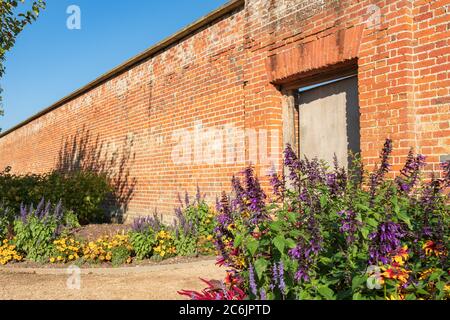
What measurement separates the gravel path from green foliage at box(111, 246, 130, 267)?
1.23ft

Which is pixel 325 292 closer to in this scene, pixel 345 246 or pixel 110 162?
pixel 345 246

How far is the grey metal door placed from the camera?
5.71 metres

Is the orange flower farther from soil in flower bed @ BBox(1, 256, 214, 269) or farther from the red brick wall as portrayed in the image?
soil in flower bed @ BBox(1, 256, 214, 269)

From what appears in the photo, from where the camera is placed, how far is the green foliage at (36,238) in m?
6.07

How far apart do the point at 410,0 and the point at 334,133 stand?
1993mm

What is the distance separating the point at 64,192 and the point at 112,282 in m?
5.70

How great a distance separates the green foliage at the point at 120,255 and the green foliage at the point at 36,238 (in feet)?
3.45

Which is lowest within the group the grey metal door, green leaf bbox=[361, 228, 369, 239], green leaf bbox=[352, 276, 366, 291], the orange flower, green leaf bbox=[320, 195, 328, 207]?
green leaf bbox=[352, 276, 366, 291]

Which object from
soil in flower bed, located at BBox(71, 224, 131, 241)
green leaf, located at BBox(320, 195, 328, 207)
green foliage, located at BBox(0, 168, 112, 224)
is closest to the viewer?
green leaf, located at BBox(320, 195, 328, 207)

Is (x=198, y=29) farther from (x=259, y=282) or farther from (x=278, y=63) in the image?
(x=259, y=282)

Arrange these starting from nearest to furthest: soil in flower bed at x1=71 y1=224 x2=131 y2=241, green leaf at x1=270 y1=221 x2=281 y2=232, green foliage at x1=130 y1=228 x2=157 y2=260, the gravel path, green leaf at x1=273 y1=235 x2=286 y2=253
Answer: green leaf at x1=273 y1=235 x2=286 y2=253 → green leaf at x1=270 y1=221 x2=281 y2=232 → the gravel path → green foliage at x1=130 y1=228 x2=157 y2=260 → soil in flower bed at x1=71 y1=224 x2=131 y2=241

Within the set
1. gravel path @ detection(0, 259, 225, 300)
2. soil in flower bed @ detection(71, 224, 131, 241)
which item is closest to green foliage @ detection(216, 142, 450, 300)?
gravel path @ detection(0, 259, 225, 300)

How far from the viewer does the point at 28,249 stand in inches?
246

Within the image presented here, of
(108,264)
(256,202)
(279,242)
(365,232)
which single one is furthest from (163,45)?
(365,232)
